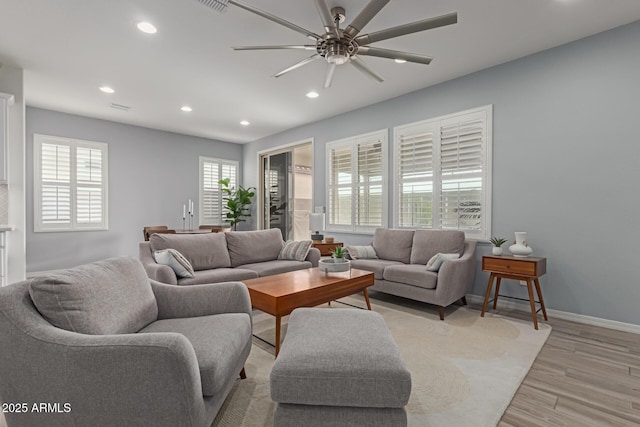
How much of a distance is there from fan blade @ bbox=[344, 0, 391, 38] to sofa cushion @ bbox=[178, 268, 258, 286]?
2.58 metres

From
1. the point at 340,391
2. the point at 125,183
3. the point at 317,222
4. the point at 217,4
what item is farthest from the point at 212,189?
the point at 340,391

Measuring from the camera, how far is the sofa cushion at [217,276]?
3.17 m

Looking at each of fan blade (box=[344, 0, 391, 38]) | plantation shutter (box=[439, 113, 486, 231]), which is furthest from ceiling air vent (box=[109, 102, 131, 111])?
plantation shutter (box=[439, 113, 486, 231])

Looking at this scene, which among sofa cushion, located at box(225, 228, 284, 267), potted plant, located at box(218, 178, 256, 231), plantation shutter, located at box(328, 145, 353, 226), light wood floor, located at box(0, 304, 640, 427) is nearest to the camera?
light wood floor, located at box(0, 304, 640, 427)

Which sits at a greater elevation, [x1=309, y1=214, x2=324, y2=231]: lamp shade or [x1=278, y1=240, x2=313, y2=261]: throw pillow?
[x1=309, y1=214, x2=324, y2=231]: lamp shade

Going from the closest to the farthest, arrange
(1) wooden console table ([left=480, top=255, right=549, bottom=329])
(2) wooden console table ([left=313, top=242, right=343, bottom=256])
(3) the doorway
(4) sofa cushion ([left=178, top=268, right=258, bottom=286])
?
1. (1) wooden console table ([left=480, top=255, right=549, bottom=329])
2. (4) sofa cushion ([left=178, top=268, right=258, bottom=286])
3. (2) wooden console table ([left=313, top=242, right=343, bottom=256])
4. (3) the doorway

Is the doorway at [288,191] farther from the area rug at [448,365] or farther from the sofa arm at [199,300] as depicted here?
the sofa arm at [199,300]

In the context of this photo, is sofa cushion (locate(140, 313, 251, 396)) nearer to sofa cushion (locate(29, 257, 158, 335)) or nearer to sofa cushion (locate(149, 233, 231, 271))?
sofa cushion (locate(29, 257, 158, 335))

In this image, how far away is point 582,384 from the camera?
2.02 metres

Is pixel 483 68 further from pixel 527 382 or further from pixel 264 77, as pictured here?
pixel 527 382

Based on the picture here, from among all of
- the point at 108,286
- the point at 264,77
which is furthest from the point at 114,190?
the point at 108,286

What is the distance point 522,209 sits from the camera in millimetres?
3533

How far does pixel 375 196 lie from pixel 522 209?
204 centimetres

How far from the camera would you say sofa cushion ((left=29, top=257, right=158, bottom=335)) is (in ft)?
4.14
